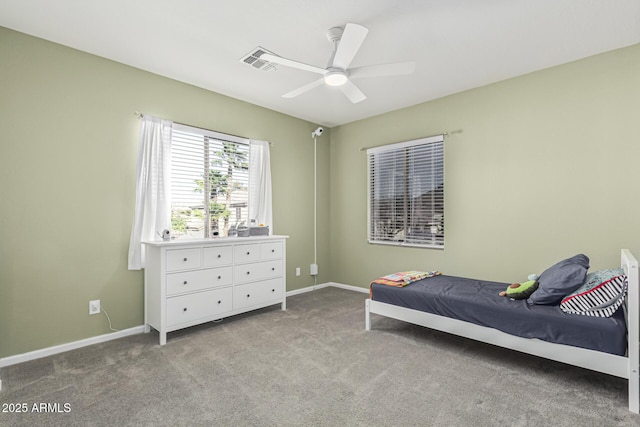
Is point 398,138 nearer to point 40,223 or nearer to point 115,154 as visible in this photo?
point 115,154

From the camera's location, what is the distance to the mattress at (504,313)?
1992mm

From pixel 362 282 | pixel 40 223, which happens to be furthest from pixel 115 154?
pixel 362 282

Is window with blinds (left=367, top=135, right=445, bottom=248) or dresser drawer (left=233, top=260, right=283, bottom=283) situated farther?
window with blinds (left=367, top=135, right=445, bottom=248)

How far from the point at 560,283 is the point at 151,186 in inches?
148

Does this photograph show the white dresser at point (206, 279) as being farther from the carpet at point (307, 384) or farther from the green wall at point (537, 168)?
the green wall at point (537, 168)

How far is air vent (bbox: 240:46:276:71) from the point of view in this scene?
2.84 meters

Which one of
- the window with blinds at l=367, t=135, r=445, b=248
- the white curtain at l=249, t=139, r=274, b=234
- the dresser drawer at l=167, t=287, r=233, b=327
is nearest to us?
the dresser drawer at l=167, t=287, r=233, b=327

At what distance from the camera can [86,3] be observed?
2.28 m

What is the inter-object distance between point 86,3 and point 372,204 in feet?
12.8

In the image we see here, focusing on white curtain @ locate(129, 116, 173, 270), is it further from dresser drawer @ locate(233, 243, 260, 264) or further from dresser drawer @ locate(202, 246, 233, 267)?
dresser drawer @ locate(233, 243, 260, 264)

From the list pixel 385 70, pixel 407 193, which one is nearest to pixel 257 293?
pixel 407 193

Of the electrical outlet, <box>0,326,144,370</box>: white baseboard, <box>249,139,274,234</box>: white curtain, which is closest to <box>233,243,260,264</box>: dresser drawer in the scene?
<box>249,139,274,234</box>: white curtain

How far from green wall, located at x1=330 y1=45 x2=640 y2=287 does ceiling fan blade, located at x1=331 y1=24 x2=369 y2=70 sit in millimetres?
2158

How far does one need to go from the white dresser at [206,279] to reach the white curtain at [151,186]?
0.47 ft
